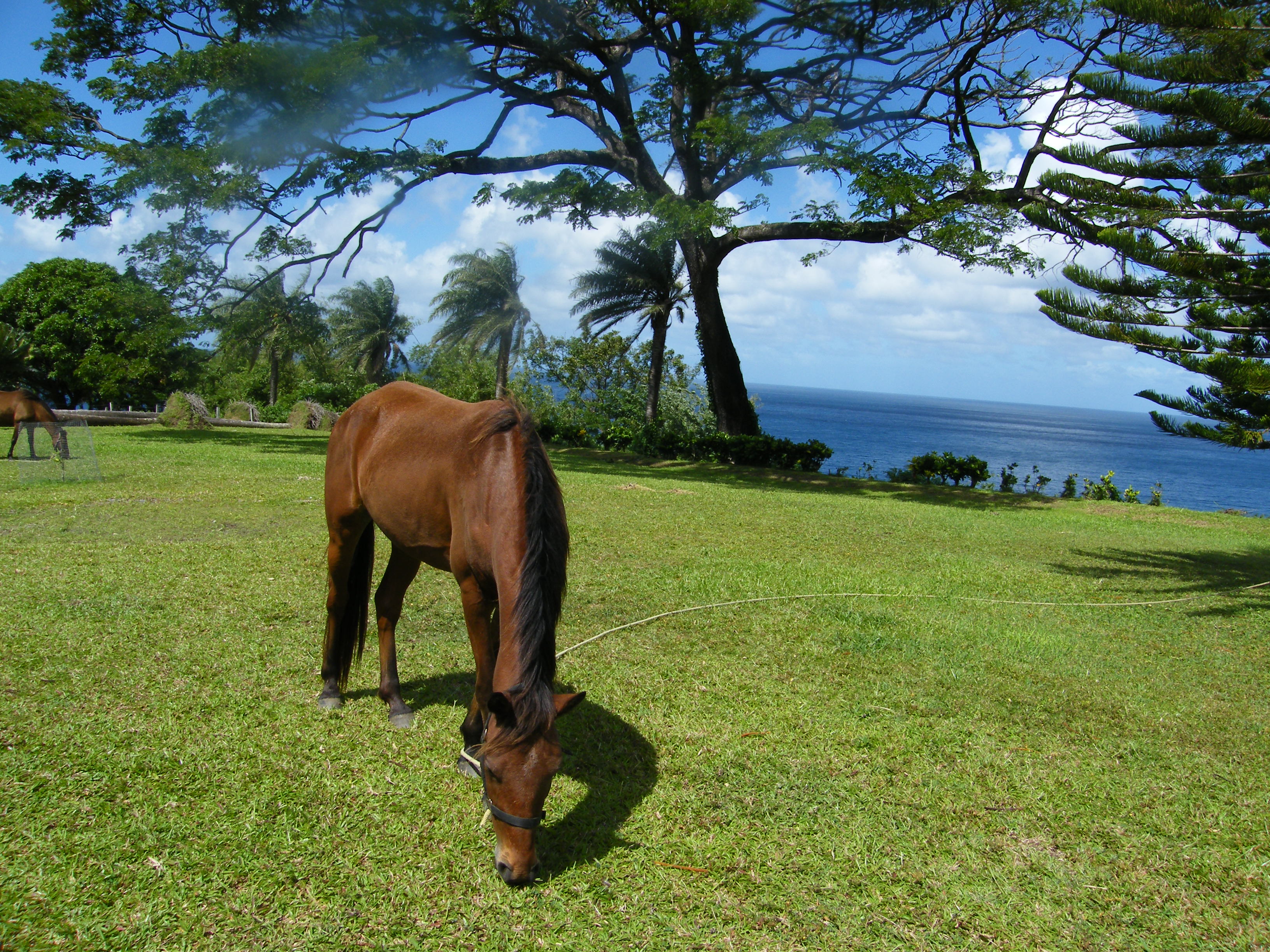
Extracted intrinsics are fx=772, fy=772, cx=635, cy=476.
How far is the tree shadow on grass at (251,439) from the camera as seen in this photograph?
720 inches

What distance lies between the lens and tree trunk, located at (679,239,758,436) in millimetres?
20156

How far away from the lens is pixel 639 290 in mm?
26141

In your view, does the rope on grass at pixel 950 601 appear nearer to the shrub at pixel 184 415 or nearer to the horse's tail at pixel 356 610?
the horse's tail at pixel 356 610

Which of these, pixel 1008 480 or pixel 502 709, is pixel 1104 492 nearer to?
pixel 1008 480

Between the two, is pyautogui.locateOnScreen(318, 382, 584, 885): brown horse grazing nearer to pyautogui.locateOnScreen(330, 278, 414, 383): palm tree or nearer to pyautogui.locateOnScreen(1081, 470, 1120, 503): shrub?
pyautogui.locateOnScreen(1081, 470, 1120, 503): shrub

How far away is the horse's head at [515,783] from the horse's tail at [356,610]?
1.95 meters

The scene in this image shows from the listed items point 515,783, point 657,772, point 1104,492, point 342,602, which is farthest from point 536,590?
point 1104,492

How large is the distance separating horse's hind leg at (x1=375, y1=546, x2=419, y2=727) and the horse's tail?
0.09 m

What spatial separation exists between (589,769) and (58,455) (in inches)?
433

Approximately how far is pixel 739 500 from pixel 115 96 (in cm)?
1560

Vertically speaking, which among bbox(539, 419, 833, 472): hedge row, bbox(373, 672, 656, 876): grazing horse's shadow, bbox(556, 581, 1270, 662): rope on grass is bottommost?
bbox(373, 672, 656, 876): grazing horse's shadow

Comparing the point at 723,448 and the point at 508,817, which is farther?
the point at 723,448

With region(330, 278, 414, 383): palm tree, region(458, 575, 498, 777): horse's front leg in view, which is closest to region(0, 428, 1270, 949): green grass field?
region(458, 575, 498, 777): horse's front leg

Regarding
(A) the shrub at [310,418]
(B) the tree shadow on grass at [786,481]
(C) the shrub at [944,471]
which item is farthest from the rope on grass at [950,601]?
(A) the shrub at [310,418]
